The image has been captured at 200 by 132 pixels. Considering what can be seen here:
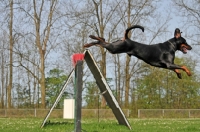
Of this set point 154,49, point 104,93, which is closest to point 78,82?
point 154,49

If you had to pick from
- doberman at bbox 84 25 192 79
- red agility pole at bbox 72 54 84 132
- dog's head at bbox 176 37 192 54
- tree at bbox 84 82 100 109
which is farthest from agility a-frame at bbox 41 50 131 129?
tree at bbox 84 82 100 109

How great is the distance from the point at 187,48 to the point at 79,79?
2.72 m

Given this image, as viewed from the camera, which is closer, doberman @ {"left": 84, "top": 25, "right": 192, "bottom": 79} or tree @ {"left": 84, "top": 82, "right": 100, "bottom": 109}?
doberman @ {"left": 84, "top": 25, "right": 192, "bottom": 79}

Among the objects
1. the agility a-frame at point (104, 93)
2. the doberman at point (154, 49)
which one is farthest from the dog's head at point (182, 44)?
the agility a-frame at point (104, 93)

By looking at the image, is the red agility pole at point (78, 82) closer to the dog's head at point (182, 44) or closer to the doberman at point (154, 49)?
the doberman at point (154, 49)

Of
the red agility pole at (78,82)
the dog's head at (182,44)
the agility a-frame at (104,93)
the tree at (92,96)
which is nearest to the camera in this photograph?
the dog's head at (182,44)

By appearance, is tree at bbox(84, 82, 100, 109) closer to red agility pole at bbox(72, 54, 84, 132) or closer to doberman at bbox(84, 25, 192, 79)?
red agility pole at bbox(72, 54, 84, 132)

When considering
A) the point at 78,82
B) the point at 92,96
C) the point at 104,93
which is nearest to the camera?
the point at 78,82

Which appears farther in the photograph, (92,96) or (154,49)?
(92,96)

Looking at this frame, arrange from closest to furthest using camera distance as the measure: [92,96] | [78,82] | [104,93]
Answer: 1. [78,82]
2. [104,93]
3. [92,96]

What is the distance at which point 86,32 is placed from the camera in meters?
36.0

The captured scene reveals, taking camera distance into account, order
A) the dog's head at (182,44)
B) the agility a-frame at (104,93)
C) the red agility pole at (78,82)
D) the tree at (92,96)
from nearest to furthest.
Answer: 1. the dog's head at (182,44)
2. the red agility pole at (78,82)
3. the agility a-frame at (104,93)
4. the tree at (92,96)

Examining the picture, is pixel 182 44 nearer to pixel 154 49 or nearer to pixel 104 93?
pixel 154 49

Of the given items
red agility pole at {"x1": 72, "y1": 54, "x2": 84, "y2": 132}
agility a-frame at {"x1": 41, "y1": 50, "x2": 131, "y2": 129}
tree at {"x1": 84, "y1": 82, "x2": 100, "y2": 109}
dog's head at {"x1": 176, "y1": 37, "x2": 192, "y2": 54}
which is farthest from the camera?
tree at {"x1": 84, "y1": 82, "x2": 100, "y2": 109}
